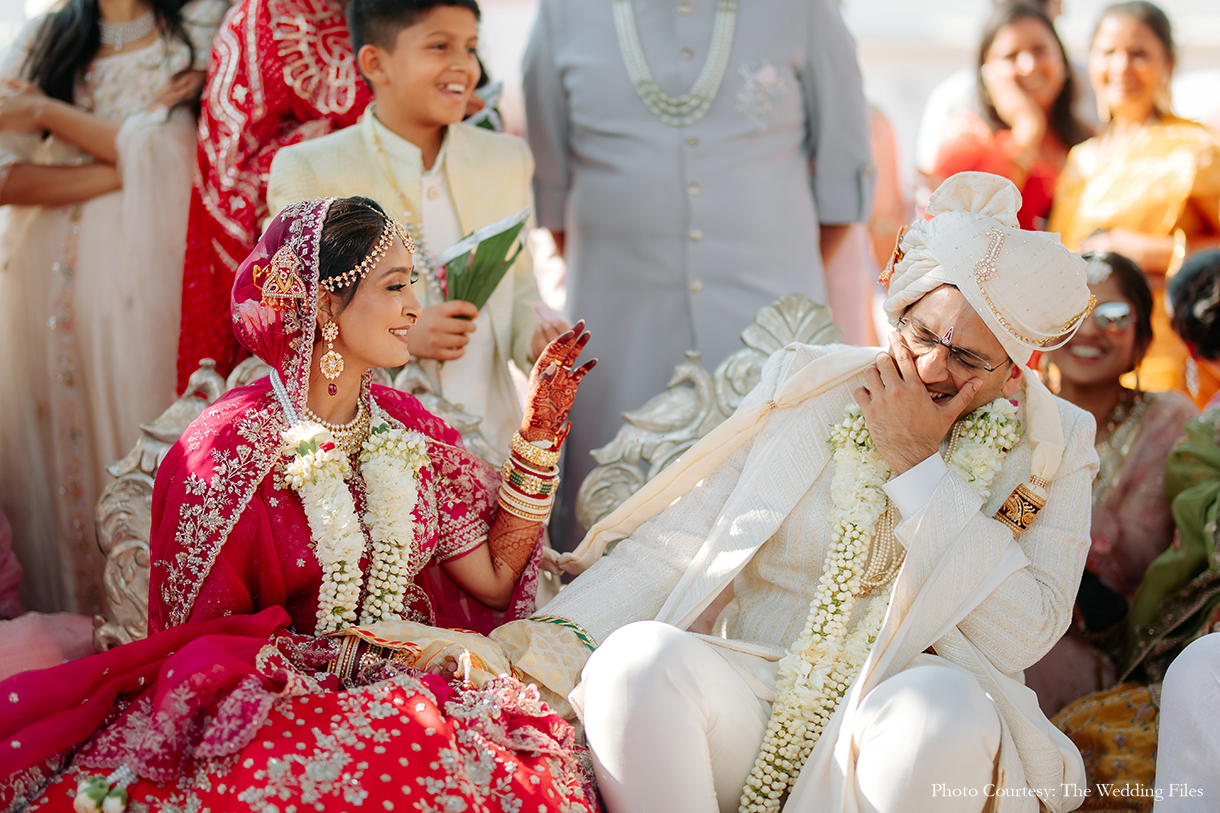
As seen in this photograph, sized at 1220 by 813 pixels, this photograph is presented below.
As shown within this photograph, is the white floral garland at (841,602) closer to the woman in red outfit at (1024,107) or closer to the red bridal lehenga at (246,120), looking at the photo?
the red bridal lehenga at (246,120)

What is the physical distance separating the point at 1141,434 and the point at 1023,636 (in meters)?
1.42

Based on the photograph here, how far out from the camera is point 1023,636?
7.62ft

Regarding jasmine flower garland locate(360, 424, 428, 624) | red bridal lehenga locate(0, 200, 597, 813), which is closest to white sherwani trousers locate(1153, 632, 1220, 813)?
red bridal lehenga locate(0, 200, 597, 813)

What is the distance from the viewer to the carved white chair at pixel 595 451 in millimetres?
2855

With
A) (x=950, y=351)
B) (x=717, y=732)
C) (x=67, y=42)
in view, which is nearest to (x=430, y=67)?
(x=67, y=42)

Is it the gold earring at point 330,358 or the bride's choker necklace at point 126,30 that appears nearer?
the gold earring at point 330,358

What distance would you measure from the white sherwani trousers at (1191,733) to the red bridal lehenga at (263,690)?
1189mm

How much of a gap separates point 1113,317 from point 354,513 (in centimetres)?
239

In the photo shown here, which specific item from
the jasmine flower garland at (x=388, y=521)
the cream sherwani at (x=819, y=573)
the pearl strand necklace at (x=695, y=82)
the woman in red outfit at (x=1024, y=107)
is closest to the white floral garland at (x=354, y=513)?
the jasmine flower garland at (x=388, y=521)

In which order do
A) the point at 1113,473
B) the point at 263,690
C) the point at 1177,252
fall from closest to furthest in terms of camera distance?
the point at 263,690 < the point at 1113,473 < the point at 1177,252

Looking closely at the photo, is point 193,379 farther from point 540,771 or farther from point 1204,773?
point 1204,773

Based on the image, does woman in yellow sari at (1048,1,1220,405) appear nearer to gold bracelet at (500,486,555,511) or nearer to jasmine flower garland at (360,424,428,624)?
gold bracelet at (500,486,555,511)

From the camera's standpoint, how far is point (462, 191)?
10.5 feet

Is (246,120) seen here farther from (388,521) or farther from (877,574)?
(877,574)
